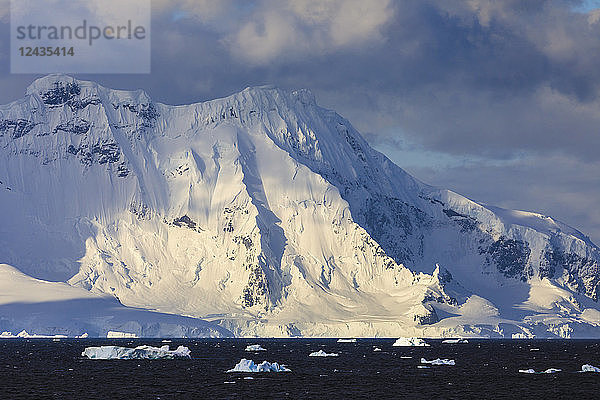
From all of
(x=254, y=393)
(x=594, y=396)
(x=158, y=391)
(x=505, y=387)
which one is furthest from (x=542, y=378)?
(x=158, y=391)

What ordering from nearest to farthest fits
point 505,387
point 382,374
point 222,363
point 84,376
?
point 505,387 < point 84,376 < point 382,374 < point 222,363

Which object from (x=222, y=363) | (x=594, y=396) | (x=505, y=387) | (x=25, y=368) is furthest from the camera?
(x=222, y=363)

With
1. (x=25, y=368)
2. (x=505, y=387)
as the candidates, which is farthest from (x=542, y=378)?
(x=25, y=368)

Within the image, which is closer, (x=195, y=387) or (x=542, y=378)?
(x=195, y=387)

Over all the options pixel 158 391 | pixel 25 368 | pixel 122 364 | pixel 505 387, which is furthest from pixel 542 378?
pixel 25 368

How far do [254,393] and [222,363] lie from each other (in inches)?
2670

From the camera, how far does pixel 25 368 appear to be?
178125 millimetres

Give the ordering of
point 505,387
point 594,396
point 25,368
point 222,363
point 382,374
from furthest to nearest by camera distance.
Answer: point 222,363, point 25,368, point 382,374, point 505,387, point 594,396

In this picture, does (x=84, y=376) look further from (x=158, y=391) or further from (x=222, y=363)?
(x=222, y=363)

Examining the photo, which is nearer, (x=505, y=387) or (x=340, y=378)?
(x=505, y=387)

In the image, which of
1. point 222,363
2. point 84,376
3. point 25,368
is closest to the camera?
point 84,376

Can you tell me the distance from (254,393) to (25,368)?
66423mm

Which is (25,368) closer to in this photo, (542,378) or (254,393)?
(254,393)

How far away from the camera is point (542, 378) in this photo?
158 m
